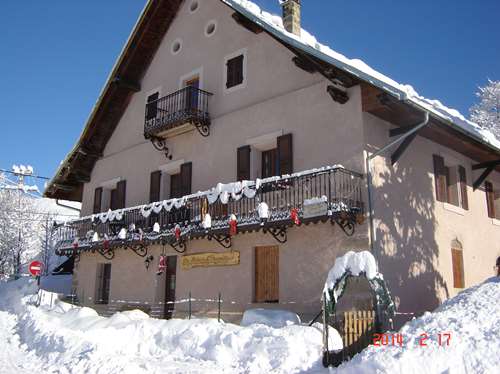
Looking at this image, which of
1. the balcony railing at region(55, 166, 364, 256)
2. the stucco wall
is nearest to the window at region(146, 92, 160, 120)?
the stucco wall

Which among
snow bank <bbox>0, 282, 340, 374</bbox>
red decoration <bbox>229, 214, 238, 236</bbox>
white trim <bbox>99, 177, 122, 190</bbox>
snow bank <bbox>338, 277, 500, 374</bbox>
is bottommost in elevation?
snow bank <bbox>0, 282, 340, 374</bbox>

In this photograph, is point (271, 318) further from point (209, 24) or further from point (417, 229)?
point (209, 24)

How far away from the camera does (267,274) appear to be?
589 inches

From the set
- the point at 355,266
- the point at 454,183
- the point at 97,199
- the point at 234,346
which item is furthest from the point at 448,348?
the point at 97,199

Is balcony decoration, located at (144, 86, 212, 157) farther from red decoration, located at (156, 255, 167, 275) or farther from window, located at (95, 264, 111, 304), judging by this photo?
window, located at (95, 264, 111, 304)

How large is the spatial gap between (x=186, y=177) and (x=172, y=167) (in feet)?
3.76

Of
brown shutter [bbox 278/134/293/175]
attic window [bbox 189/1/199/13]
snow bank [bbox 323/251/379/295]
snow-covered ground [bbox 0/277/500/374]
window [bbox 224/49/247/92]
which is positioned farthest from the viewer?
attic window [bbox 189/1/199/13]

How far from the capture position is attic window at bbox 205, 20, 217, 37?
18952 mm

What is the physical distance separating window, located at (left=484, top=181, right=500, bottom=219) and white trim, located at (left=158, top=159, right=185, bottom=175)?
11.2 meters

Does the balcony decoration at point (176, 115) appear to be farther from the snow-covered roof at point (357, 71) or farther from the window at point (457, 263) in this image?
the window at point (457, 263)

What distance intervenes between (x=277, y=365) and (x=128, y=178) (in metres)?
13.7

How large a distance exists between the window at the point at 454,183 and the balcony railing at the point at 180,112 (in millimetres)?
8015

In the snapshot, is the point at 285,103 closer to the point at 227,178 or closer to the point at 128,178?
the point at 227,178

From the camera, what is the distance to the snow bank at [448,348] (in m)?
7.05
